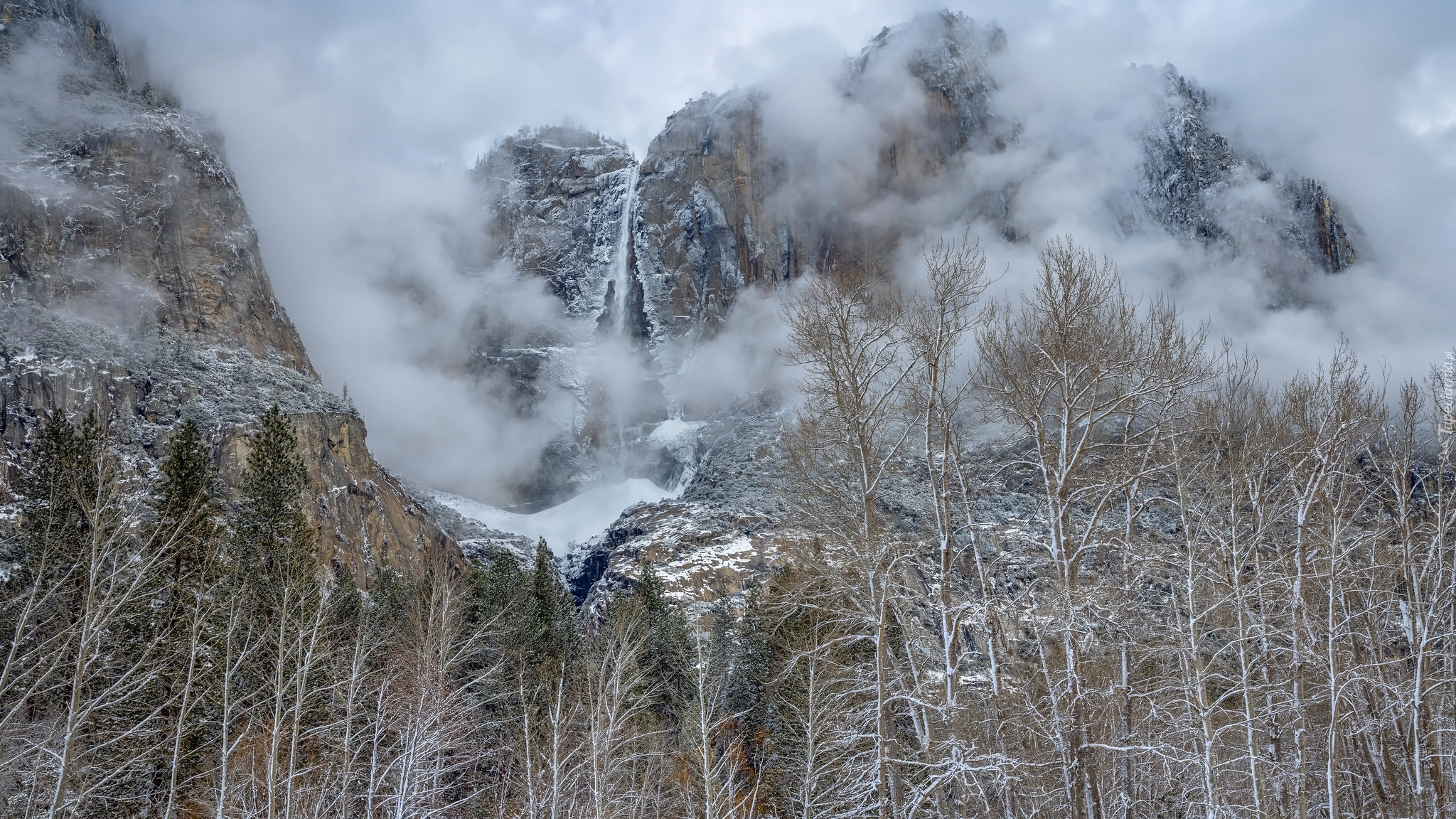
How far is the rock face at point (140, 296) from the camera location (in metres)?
87.9

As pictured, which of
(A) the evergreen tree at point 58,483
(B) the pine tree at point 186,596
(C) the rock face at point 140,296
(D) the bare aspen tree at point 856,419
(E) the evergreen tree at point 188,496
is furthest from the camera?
(C) the rock face at point 140,296

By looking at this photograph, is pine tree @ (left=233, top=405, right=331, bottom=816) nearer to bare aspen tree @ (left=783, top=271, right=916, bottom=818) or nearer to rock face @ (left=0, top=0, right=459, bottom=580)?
bare aspen tree @ (left=783, top=271, right=916, bottom=818)

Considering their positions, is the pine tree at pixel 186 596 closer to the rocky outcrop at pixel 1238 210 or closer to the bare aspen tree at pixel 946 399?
the bare aspen tree at pixel 946 399

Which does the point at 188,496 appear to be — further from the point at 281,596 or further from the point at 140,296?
the point at 140,296

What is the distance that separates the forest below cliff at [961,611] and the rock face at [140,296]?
60.1 meters

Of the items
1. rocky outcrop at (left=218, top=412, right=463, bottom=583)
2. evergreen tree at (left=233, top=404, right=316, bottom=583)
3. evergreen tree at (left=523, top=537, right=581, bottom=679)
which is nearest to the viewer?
evergreen tree at (left=233, top=404, right=316, bottom=583)

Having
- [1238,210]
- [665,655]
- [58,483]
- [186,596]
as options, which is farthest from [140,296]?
[1238,210]

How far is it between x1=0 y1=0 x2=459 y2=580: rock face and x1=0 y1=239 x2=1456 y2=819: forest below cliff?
60147mm

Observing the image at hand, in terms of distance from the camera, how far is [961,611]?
12.5m

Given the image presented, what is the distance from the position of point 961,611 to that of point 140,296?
123307 millimetres

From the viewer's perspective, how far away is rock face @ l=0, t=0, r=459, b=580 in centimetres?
8788

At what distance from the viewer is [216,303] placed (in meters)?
114

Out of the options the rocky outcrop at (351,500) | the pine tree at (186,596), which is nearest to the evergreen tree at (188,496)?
the pine tree at (186,596)

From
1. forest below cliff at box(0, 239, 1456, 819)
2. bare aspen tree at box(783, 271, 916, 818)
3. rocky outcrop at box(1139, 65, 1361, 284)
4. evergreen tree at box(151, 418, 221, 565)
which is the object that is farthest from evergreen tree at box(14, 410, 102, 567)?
rocky outcrop at box(1139, 65, 1361, 284)
